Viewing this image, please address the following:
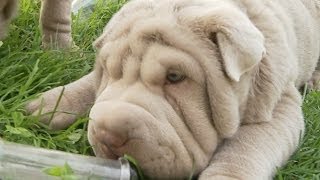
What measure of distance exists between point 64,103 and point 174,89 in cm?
49

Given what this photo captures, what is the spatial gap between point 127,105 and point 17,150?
31 cm

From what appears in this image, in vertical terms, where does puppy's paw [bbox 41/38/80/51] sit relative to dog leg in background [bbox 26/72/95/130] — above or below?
below

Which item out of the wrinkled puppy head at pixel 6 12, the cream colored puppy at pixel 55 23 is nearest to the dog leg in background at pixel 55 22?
the cream colored puppy at pixel 55 23

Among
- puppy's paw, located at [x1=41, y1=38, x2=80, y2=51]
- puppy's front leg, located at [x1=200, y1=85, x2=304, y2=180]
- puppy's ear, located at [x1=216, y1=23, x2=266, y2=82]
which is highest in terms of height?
puppy's ear, located at [x1=216, y1=23, x2=266, y2=82]

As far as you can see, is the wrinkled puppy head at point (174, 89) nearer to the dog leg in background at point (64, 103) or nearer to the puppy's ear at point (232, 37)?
the puppy's ear at point (232, 37)

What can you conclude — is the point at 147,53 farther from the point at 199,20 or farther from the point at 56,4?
the point at 56,4

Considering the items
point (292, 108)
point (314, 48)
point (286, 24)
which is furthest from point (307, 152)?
point (314, 48)

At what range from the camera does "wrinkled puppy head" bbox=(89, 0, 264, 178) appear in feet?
6.41

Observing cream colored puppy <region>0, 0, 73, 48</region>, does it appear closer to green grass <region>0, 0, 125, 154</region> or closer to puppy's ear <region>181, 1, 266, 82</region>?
green grass <region>0, 0, 125, 154</region>

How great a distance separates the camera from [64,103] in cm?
240

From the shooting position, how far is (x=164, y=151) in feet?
6.43

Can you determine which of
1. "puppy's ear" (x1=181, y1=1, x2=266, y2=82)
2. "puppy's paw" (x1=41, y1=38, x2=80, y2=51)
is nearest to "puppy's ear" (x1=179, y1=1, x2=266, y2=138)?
"puppy's ear" (x1=181, y1=1, x2=266, y2=82)

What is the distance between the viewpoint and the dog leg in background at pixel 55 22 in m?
3.00

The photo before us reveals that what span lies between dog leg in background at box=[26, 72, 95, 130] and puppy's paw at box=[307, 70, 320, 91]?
1032 mm
